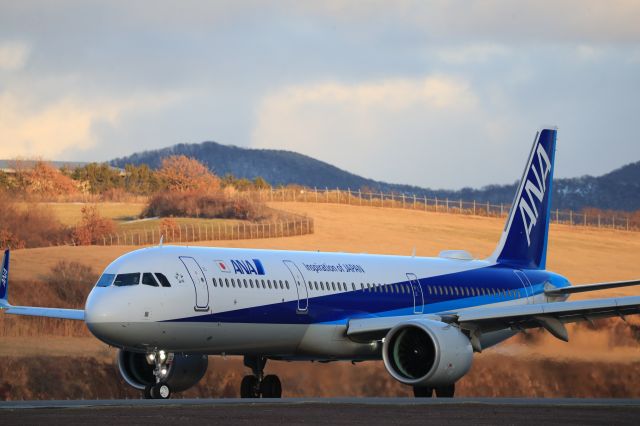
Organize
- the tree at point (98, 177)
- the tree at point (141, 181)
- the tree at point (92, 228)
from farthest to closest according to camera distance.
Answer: the tree at point (98, 177), the tree at point (141, 181), the tree at point (92, 228)

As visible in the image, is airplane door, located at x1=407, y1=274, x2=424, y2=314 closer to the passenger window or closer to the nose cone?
the passenger window

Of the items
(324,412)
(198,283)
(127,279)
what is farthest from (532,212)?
(324,412)

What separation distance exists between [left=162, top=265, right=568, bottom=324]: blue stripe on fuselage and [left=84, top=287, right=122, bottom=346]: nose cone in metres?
1.60

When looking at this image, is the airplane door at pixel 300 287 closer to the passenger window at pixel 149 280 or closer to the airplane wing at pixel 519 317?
the airplane wing at pixel 519 317

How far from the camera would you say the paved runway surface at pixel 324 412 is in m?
22.2

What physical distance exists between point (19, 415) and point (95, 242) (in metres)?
60.1

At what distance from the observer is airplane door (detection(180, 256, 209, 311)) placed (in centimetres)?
3272

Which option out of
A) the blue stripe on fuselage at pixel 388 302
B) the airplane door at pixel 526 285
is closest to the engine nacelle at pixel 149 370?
the blue stripe on fuselage at pixel 388 302

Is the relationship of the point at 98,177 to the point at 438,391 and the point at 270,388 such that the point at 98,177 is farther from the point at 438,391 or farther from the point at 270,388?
the point at 438,391

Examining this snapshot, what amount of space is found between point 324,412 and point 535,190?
24.4 meters

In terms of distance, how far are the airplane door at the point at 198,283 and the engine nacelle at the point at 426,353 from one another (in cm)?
533

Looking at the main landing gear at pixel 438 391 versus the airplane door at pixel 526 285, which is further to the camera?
the airplane door at pixel 526 285

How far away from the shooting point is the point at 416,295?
131ft

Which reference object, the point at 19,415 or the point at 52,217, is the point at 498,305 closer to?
the point at 19,415
